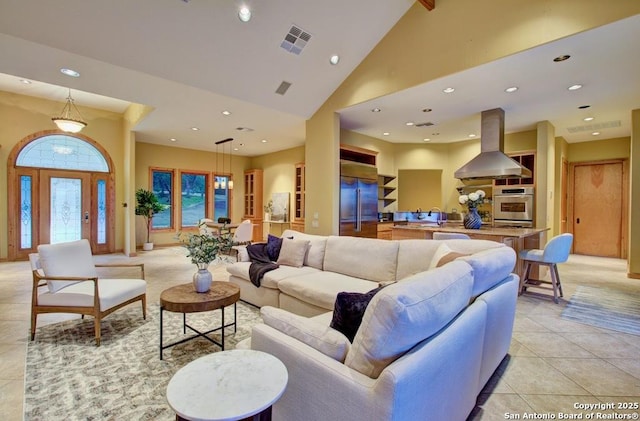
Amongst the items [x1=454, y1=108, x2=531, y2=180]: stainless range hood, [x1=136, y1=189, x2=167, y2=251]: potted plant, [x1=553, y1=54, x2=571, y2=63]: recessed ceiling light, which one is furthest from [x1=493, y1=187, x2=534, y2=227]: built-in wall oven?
[x1=136, y1=189, x2=167, y2=251]: potted plant

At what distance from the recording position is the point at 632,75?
153 inches

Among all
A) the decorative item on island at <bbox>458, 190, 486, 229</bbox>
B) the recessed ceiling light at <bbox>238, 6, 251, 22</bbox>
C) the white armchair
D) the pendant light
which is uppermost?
the recessed ceiling light at <bbox>238, 6, 251, 22</bbox>

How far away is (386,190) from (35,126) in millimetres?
8333

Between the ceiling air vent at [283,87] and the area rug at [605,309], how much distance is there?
499cm

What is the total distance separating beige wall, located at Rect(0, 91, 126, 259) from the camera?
20.7ft

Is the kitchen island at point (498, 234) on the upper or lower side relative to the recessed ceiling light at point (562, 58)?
lower

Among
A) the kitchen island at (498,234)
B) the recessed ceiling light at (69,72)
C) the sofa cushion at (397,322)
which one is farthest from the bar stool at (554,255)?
the recessed ceiling light at (69,72)

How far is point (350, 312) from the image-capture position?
160 centimetres

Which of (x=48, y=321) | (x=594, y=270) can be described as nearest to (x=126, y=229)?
(x=48, y=321)

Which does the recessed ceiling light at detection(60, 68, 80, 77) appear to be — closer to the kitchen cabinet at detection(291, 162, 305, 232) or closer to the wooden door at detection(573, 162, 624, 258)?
the kitchen cabinet at detection(291, 162, 305, 232)

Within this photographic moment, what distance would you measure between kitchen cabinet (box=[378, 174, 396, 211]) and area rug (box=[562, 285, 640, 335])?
422 centimetres

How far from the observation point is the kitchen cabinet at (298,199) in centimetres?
831

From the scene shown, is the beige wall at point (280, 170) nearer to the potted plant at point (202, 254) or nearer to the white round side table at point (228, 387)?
the potted plant at point (202, 254)

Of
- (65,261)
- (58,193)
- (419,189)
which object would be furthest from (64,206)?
(419,189)
